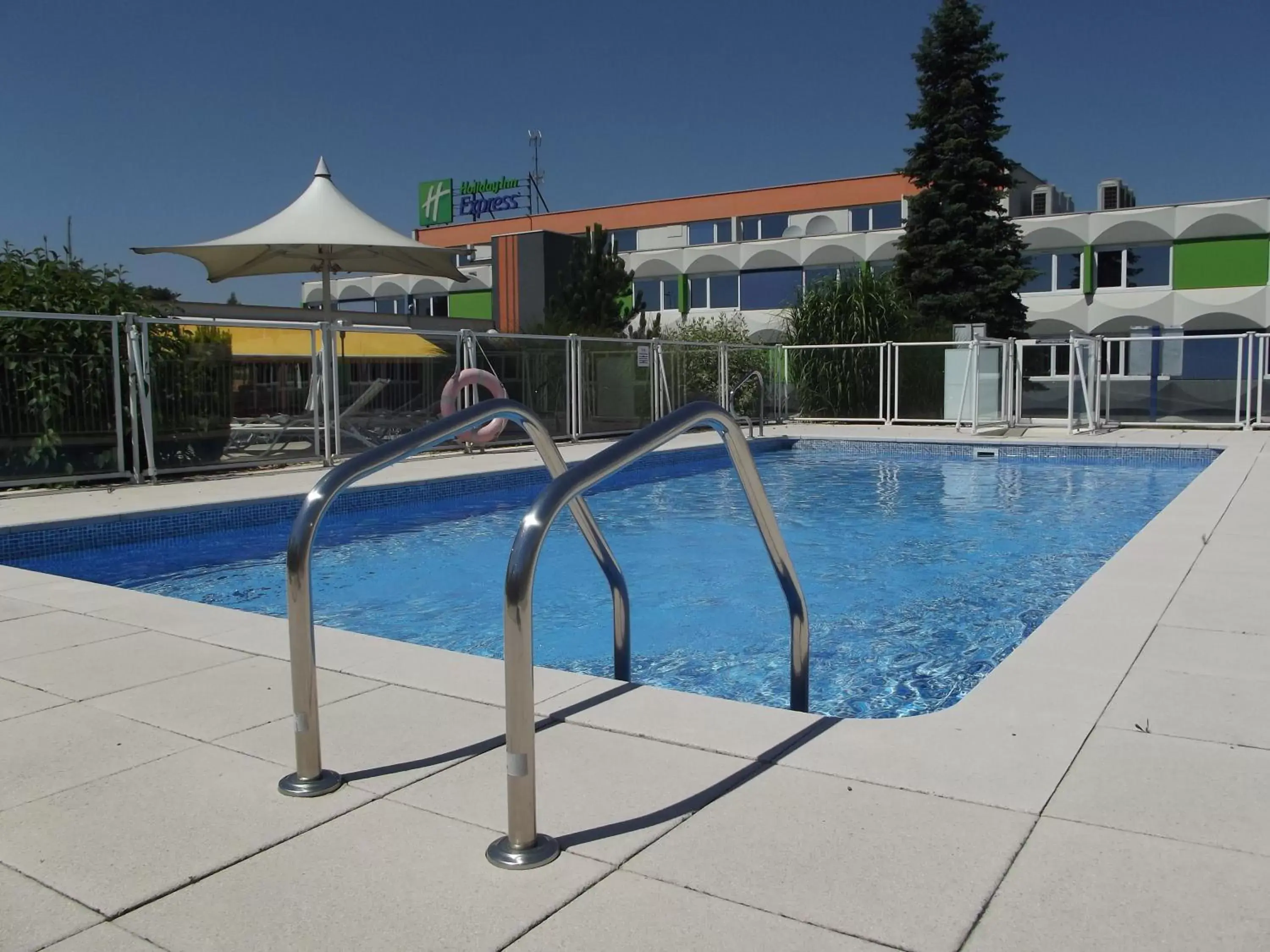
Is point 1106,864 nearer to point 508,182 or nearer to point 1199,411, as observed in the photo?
point 1199,411

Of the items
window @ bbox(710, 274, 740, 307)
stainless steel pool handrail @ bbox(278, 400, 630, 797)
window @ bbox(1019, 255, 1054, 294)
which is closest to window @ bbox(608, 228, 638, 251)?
window @ bbox(710, 274, 740, 307)

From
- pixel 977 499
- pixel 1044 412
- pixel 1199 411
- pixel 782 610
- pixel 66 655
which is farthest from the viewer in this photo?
pixel 1044 412

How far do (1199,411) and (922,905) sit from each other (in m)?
16.3

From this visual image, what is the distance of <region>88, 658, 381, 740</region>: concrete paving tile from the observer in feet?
10.4

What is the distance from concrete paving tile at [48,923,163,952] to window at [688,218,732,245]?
38.9 m

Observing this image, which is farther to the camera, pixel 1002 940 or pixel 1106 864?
pixel 1106 864

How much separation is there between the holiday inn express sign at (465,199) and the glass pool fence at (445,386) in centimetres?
3482

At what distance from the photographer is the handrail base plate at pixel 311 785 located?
2.60m

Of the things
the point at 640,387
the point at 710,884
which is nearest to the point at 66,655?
the point at 710,884

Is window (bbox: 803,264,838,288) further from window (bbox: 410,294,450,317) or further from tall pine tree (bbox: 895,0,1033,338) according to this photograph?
window (bbox: 410,294,450,317)

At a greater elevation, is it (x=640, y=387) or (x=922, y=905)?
(x=640, y=387)

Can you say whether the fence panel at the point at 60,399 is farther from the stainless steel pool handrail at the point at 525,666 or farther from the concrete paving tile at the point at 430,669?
the stainless steel pool handrail at the point at 525,666

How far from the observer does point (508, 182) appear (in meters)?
51.9

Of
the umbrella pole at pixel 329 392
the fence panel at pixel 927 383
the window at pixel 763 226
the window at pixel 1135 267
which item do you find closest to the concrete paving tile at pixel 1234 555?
the umbrella pole at pixel 329 392
